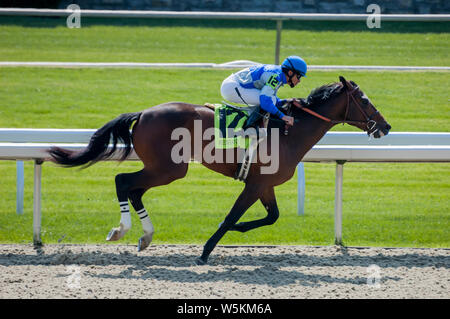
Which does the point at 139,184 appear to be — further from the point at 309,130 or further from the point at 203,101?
the point at 203,101

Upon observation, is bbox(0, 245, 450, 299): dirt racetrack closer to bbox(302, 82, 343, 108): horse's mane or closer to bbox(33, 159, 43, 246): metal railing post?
bbox(33, 159, 43, 246): metal railing post

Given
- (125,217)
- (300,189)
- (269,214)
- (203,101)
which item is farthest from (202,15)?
(125,217)

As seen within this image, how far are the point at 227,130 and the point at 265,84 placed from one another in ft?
1.59

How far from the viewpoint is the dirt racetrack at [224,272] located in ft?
15.5

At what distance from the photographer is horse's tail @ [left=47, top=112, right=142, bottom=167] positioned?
5629 mm

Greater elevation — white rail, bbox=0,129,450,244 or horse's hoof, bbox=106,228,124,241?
white rail, bbox=0,129,450,244

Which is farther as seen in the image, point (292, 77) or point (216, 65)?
point (216, 65)

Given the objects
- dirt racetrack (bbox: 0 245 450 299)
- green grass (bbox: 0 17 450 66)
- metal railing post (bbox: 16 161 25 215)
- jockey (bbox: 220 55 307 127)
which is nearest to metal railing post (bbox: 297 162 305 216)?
dirt racetrack (bbox: 0 245 450 299)

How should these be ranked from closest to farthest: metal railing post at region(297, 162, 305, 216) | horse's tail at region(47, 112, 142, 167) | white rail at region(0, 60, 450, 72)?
1. horse's tail at region(47, 112, 142, 167)
2. metal railing post at region(297, 162, 305, 216)
3. white rail at region(0, 60, 450, 72)

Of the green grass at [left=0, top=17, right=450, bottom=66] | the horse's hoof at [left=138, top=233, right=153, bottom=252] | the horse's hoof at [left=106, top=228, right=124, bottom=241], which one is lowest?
the horse's hoof at [left=138, top=233, right=153, bottom=252]

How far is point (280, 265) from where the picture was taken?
5.54m

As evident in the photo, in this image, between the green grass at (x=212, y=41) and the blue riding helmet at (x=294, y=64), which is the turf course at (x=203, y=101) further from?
the blue riding helmet at (x=294, y=64)

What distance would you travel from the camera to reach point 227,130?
556 cm
